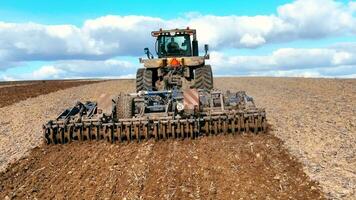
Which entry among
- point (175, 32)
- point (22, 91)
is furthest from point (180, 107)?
point (22, 91)

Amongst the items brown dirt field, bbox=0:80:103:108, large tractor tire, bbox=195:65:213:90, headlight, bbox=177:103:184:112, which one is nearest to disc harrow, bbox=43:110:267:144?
headlight, bbox=177:103:184:112

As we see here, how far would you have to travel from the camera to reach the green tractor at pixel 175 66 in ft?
52.5

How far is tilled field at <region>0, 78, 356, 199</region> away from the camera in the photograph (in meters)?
7.57

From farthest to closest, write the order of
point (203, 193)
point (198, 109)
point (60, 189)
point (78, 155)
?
point (198, 109)
point (78, 155)
point (60, 189)
point (203, 193)

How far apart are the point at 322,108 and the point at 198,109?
732cm

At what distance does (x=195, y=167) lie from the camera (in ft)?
28.9

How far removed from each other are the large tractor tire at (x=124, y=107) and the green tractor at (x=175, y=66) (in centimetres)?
398

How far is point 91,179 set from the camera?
838 centimetres

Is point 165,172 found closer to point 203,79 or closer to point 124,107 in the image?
point 124,107

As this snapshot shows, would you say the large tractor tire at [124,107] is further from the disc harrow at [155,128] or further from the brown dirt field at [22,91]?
the brown dirt field at [22,91]

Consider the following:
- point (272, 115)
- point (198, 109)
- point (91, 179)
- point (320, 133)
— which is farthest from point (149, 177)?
point (272, 115)

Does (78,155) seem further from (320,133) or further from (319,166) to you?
(320,133)

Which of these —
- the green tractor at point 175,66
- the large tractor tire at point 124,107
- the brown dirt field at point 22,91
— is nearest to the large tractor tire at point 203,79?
the green tractor at point 175,66

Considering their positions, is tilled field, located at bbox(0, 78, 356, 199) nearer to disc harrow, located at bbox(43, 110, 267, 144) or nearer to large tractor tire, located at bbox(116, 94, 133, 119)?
disc harrow, located at bbox(43, 110, 267, 144)
